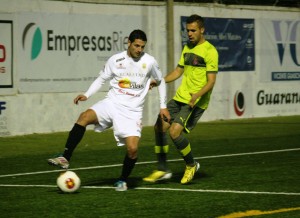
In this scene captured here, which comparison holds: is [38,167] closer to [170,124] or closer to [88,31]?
[170,124]

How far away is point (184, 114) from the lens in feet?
39.5

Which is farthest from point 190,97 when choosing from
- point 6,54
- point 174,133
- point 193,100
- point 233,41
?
point 233,41

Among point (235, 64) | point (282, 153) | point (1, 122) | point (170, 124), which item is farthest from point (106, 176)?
point (235, 64)

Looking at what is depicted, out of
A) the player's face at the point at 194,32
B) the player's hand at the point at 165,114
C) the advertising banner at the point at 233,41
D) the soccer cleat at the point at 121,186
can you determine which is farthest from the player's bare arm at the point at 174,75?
the advertising banner at the point at 233,41

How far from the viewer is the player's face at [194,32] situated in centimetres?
1195

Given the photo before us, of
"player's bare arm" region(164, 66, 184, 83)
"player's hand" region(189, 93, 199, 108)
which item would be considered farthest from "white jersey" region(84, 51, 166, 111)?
"player's bare arm" region(164, 66, 184, 83)

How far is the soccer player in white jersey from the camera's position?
11.1 metres

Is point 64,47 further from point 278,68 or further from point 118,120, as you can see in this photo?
point 118,120

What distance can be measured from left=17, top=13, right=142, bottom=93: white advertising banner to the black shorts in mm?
9096

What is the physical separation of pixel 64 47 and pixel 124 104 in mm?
10860

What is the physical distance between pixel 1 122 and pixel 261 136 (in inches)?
225

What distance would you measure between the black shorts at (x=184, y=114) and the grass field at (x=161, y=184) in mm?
774

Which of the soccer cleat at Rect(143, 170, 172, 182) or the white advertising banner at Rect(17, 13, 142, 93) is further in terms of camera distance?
the white advertising banner at Rect(17, 13, 142, 93)

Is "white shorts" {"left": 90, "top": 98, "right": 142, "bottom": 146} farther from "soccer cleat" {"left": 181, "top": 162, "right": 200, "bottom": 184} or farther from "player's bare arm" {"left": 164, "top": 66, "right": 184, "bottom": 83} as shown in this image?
"player's bare arm" {"left": 164, "top": 66, "right": 184, "bottom": 83}
